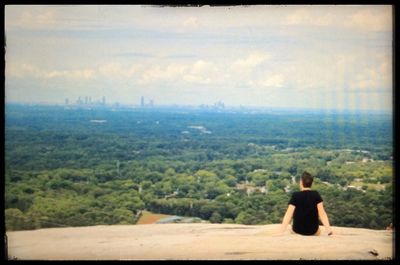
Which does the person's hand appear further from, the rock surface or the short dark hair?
the short dark hair

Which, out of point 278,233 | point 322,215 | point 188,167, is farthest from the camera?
point 188,167

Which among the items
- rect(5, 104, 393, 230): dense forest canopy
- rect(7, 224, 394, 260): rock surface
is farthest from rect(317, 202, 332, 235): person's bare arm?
rect(5, 104, 393, 230): dense forest canopy

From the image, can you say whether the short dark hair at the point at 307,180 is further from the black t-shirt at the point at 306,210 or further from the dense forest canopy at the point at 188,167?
the dense forest canopy at the point at 188,167

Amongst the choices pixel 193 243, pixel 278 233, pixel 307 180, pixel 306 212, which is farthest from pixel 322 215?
pixel 193 243

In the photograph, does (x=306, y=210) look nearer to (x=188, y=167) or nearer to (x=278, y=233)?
(x=278, y=233)
